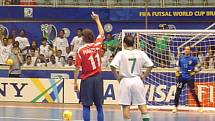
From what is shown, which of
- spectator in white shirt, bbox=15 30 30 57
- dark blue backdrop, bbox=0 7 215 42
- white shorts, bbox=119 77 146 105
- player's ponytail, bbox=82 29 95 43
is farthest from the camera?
dark blue backdrop, bbox=0 7 215 42

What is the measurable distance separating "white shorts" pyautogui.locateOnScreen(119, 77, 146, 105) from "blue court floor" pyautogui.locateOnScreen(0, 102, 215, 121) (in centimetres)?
460

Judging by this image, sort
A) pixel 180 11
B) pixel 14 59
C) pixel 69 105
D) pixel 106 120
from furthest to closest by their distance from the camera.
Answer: pixel 180 11, pixel 14 59, pixel 69 105, pixel 106 120

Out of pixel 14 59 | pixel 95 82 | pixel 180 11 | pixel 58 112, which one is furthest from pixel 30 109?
pixel 180 11

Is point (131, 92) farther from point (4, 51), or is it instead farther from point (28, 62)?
point (4, 51)

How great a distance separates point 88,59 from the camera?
1276 centimetres

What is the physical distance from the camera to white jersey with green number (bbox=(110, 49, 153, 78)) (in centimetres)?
1209

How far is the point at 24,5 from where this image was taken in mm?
27688

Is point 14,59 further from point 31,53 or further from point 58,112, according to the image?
point 58,112

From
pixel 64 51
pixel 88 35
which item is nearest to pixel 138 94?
pixel 88 35

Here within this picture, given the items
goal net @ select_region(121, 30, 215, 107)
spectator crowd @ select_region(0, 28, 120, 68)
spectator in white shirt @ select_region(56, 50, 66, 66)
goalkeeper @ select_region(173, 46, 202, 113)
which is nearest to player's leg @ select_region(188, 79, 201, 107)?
goalkeeper @ select_region(173, 46, 202, 113)

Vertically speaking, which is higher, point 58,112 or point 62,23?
point 62,23

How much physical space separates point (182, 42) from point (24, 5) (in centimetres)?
898

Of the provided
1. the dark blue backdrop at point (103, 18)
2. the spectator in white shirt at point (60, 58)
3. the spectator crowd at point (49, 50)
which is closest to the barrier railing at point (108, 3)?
the dark blue backdrop at point (103, 18)

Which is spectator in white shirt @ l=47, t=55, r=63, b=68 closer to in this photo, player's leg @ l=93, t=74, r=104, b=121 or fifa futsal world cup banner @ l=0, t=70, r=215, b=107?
fifa futsal world cup banner @ l=0, t=70, r=215, b=107
